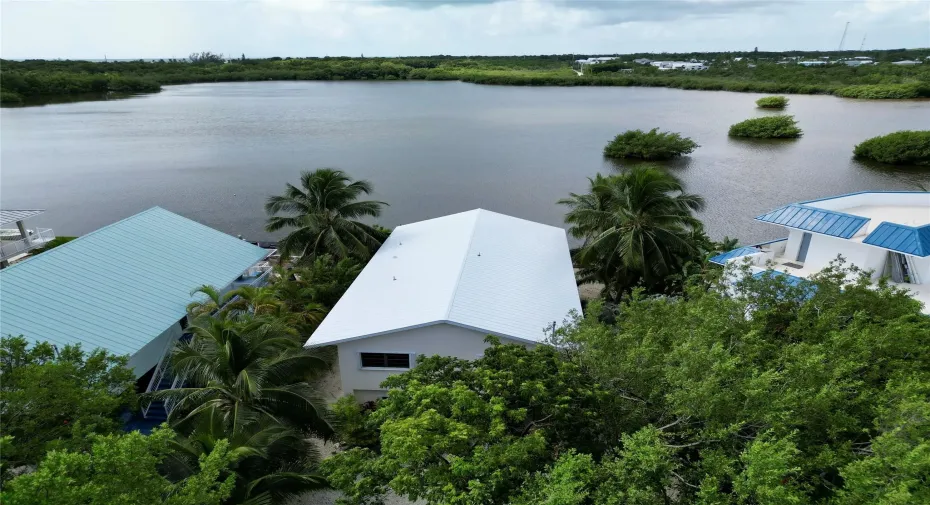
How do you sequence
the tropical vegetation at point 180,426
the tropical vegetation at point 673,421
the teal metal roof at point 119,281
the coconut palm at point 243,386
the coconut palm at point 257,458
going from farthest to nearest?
the teal metal roof at point 119,281 < the coconut palm at point 243,386 < the coconut palm at point 257,458 < the tropical vegetation at point 673,421 < the tropical vegetation at point 180,426

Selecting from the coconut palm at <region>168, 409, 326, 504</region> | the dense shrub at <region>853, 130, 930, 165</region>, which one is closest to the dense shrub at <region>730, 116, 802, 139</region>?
the dense shrub at <region>853, 130, 930, 165</region>

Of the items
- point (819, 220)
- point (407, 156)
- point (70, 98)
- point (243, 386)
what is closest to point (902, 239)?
point (819, 220)

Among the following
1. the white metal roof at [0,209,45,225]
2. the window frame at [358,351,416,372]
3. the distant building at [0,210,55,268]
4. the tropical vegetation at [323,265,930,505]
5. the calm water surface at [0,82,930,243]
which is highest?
the tropical vegetation at [323,265,930,505]

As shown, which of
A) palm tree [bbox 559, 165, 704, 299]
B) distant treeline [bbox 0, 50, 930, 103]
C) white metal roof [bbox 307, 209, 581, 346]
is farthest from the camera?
distant treeline [bbox 0, 50, 930, 103]

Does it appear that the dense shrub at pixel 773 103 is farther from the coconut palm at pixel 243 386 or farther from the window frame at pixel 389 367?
the coconut palm at pixel 243 386

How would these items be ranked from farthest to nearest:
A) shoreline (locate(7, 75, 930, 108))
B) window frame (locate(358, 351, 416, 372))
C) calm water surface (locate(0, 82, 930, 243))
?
shoreline (locate(7, 75, 930, 108)) < calm water surface (locate(0, 82, 930, 243)) < window frame (locate(358, 351, 416, 372))

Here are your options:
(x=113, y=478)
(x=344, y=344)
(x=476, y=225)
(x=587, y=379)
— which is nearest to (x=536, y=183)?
→ (x=476, y=225)

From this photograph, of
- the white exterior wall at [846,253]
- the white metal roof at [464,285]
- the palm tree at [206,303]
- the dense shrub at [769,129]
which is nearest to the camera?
the white metal roof at [464,285]

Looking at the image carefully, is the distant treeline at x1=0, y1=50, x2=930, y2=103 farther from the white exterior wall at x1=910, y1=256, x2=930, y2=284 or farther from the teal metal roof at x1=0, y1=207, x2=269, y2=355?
the white exterior wall at x1=910, y1=256, x2=930, y2=284

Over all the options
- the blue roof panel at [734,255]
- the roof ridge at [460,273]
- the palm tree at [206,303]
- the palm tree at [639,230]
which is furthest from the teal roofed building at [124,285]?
the blue roof panel at [734,255]
